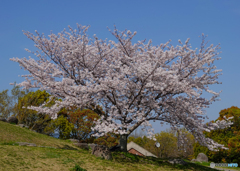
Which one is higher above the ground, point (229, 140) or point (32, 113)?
point (32, 113)

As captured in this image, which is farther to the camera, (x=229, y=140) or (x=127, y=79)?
(x=229, y=140)

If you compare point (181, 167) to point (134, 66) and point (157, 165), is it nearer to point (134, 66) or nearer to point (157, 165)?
point (157, 165)

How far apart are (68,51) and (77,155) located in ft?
21.3

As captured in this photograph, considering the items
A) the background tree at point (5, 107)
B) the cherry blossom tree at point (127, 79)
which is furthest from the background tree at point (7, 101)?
the cherry blossom tree at point (127, 79)

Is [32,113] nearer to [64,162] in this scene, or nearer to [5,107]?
[5,107]

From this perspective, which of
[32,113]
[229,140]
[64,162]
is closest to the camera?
[64,162]

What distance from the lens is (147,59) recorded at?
48.1ft

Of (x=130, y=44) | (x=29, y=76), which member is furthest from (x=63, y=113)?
(x=130, y=44)

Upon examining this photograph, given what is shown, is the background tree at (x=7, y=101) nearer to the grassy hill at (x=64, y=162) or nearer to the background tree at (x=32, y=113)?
the background tree at (x=32, y=113)

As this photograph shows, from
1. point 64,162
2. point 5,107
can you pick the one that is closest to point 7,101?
point 5,107

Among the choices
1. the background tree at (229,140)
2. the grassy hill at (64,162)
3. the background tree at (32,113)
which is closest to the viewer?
the grassy hill at (64,162)

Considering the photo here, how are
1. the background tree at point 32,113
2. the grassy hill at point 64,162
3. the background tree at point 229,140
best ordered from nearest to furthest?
the grassy hill at point 64,162 → the background tree at point 32,113 → the background tree at point 229,140

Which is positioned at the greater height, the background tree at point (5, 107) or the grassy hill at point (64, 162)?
the background tree at point (5, 107)

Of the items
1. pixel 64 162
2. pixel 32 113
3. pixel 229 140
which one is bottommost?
pixel 64 162
